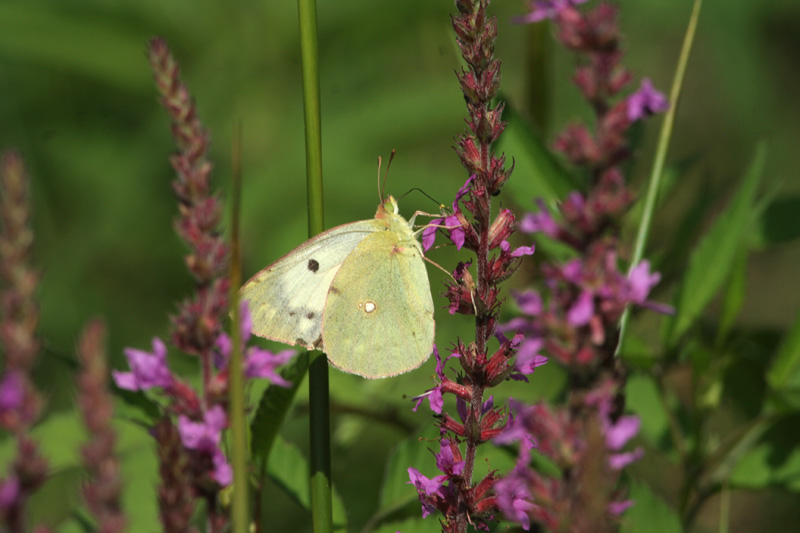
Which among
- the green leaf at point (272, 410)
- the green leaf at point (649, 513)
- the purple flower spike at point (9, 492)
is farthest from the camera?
the green leaf at point (649, 513)

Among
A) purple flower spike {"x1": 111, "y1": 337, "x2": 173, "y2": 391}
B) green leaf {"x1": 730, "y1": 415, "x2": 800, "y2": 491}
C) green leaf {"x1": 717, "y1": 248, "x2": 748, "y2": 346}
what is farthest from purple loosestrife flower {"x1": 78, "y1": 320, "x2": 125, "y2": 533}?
green leaf {"x1": 717, "y1": 248, "x2": 748, "y2": 346}

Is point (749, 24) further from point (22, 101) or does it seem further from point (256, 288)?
point (22, 101)

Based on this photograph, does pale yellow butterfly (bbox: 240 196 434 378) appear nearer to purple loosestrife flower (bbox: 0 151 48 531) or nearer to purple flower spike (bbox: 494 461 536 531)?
purple flower spike (bbox: 494 461 536 531)

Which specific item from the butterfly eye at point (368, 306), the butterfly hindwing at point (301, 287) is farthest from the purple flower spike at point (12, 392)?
the butterfly eye at point (368, 306)

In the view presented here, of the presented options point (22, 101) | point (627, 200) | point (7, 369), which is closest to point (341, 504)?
point (7, 369)

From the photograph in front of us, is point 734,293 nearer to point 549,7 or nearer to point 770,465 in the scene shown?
point 770,465

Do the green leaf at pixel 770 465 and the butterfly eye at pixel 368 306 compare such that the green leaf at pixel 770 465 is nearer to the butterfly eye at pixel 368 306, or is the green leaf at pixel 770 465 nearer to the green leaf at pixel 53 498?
the butterfly eye at pixel 368 306

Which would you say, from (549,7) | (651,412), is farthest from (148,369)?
(651,412)
